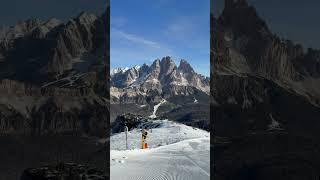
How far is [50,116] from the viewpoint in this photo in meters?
10.3

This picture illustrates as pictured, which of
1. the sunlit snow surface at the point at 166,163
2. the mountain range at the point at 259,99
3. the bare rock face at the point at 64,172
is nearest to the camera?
the bare rock face at the point at 64,172

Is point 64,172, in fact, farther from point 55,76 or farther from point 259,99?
point 259,99

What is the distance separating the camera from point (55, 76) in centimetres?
1048

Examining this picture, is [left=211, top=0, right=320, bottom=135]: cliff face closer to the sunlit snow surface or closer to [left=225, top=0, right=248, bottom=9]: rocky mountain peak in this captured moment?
[left=225, top=0, right=248, bottom=9]: rocky mountain peak

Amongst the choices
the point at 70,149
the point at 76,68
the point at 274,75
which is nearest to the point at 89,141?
the point at 70,149

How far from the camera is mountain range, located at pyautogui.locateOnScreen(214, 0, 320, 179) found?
10234mm

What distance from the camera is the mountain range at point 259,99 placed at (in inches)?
403

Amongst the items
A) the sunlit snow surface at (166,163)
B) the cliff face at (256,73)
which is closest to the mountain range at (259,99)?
the cliff face at (256,73)

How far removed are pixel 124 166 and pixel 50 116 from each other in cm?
657

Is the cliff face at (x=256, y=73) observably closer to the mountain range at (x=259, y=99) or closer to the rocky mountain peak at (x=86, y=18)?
the mountain range at (x=259, y=99)

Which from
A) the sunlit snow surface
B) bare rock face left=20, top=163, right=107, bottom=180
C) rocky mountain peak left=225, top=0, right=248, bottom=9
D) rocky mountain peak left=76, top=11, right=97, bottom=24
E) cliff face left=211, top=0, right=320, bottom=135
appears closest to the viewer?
bare rock face left=20, top=163, right=107, bottom=180

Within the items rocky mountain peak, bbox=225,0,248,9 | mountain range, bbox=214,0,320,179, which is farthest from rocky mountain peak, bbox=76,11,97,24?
rocky mountain peak, bbox=225,0,248,9

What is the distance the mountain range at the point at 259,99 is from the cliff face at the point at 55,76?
3508 millimetres

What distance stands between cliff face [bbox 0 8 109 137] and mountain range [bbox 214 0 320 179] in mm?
3508
